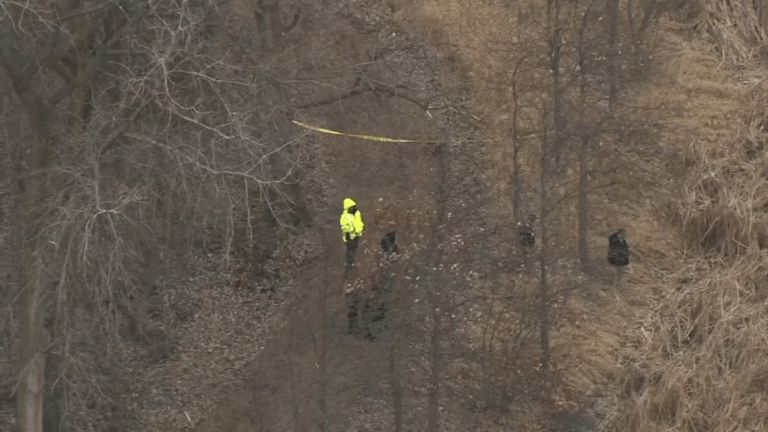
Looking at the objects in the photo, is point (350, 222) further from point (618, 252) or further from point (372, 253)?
point (618, 252)

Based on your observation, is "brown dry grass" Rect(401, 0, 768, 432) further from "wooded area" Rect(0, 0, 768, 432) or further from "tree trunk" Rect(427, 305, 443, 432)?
"tree trunk" Rect(427, 305, 443, 432)

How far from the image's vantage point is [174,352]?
38.7 feet

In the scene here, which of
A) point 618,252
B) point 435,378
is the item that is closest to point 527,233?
point 618,252

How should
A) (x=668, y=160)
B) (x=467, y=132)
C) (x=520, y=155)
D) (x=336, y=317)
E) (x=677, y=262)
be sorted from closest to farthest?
(x=336, y=317)
(x=677, y=262)
(x=668, y=160)
(x=520, y=155)
(x=467, y=132)

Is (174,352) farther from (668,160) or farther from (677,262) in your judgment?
(668,160)

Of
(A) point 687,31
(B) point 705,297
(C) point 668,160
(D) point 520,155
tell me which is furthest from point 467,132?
(B) point 705,297

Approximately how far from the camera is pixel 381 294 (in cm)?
1123

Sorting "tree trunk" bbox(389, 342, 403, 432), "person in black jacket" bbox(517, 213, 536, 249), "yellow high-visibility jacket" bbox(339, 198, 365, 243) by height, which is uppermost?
"yellow high-visibility jacket" bbox(339, 198, 365, 243)

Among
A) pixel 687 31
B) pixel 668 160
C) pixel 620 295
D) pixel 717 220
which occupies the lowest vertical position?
pixel 620 295

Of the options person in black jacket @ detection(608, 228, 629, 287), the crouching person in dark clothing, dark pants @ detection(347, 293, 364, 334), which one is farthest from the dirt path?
person in black jacket @ detection(608, 228, 629, 287)

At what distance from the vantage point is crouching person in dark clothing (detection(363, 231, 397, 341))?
10688mm

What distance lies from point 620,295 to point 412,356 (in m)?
3.46

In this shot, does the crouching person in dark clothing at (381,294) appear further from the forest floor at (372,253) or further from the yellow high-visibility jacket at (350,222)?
the yellow high-visibility jacket at (350,222)

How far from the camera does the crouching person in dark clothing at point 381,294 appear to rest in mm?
10688
